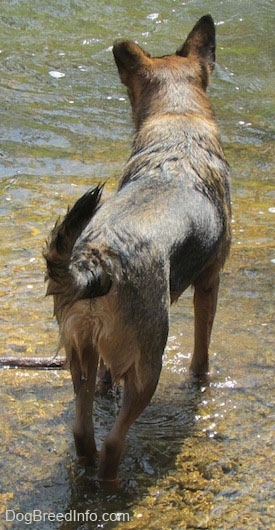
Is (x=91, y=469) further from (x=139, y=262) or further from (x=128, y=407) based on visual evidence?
(x=139, y=262)

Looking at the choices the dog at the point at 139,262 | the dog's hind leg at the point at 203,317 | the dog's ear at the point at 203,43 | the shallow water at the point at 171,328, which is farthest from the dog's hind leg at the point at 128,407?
the dog's ear at the point at 203,43

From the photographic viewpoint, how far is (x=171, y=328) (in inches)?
253

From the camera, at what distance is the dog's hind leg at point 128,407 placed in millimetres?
4473

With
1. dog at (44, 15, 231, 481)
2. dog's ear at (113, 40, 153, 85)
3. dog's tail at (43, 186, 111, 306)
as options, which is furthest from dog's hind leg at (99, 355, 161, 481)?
dog's ear at (113, 40, 153, 85)

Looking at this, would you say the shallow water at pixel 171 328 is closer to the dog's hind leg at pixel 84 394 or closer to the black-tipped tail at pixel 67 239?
the dog's hind leg at pixel 84 394

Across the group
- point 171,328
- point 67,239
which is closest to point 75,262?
point 67,239

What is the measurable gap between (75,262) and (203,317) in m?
1.91

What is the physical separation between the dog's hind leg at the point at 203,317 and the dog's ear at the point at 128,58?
186cm

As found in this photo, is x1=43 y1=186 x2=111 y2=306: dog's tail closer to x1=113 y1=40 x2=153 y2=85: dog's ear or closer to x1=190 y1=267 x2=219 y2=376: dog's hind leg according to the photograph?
x1=190 y1=267 x2=219 y2=376: dog's hind leg

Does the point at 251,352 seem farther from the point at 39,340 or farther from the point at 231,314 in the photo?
the point at 39,340

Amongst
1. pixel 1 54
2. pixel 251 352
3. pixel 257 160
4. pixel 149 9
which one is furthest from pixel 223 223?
pixel 149 9

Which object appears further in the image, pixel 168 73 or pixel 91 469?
pixel 168 73

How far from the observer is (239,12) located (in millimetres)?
15266

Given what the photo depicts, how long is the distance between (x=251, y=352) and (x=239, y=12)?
10.6 metres
